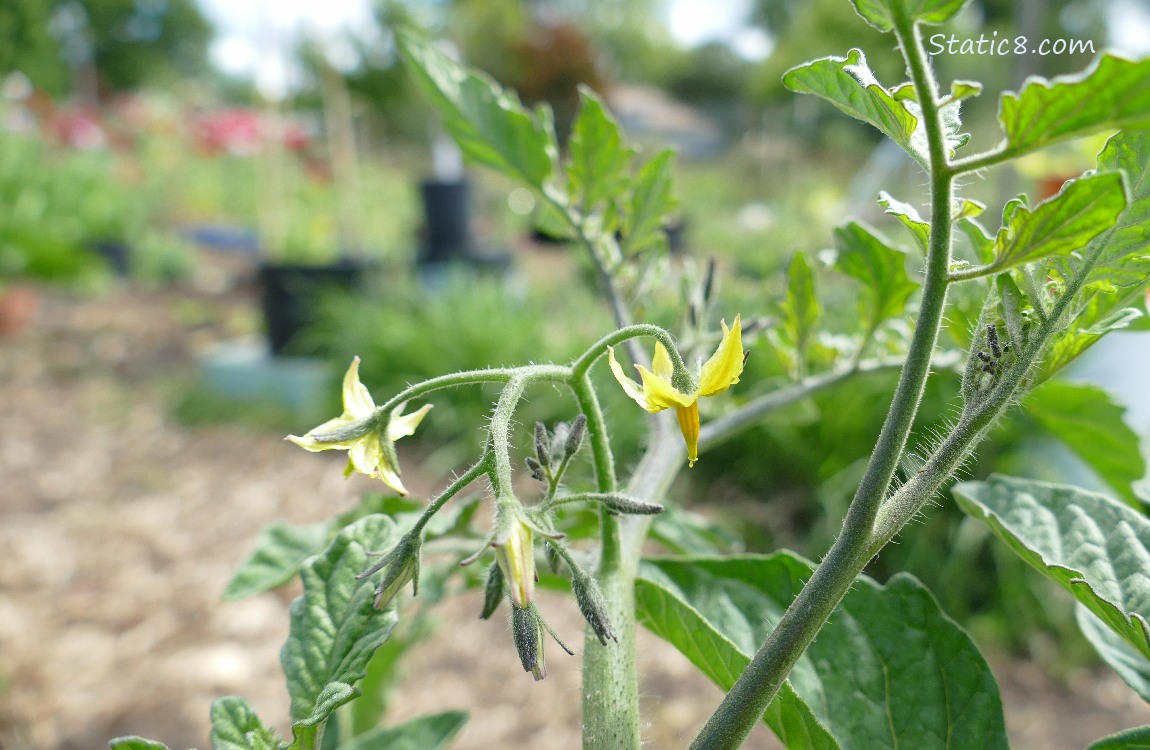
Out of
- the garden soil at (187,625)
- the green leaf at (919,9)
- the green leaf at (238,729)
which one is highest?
the green leaf at (919,9)

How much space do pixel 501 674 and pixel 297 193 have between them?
20.4 feet

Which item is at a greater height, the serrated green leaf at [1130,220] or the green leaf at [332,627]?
the serrated green leaf at [1130,220]

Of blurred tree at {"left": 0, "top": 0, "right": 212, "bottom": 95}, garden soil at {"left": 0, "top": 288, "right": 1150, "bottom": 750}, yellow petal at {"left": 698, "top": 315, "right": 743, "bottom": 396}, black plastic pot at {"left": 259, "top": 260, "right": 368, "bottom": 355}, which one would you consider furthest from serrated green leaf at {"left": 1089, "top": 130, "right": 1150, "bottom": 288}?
blurred tree at {"left": 0, "top": 0, "right": 212, "bottom": 95}

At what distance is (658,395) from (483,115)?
0.30 m

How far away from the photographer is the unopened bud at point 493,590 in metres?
0.36

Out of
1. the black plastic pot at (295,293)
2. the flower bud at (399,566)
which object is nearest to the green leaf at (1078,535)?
the flower bud at (399,566)

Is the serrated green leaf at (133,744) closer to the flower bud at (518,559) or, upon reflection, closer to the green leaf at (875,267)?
the flower bud at (518,559)

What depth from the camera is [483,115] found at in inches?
22.2

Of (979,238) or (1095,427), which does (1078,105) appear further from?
(1095,427)

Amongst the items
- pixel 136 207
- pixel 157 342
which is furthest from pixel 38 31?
pixel 157 342

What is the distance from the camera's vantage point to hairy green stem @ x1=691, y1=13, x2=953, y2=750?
298mm

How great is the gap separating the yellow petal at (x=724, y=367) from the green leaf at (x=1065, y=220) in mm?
95

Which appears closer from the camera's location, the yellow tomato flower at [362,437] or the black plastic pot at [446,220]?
the yellow tomato flower at [362,437]

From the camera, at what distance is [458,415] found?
2742 millimetres
